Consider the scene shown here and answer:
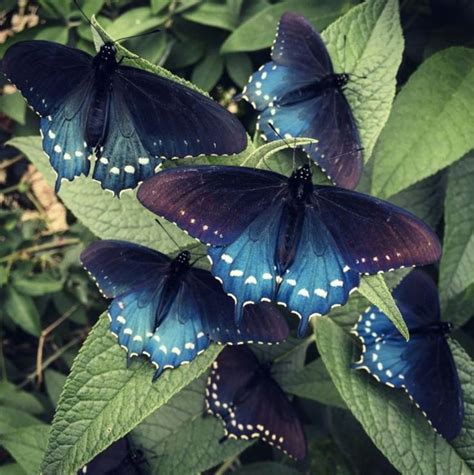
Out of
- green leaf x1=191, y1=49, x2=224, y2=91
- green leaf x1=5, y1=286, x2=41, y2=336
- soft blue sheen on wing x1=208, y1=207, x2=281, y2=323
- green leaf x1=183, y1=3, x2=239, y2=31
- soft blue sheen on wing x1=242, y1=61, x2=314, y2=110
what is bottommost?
green leaf x1=5, y1=286, x2=41, y2=336

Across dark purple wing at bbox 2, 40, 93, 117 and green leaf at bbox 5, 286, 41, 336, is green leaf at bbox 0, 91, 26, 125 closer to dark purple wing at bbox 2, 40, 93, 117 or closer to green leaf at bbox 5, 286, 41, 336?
green leaf at bbox 5, 286, 41, 336

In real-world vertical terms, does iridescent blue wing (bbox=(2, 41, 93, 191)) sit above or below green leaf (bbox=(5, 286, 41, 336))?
above

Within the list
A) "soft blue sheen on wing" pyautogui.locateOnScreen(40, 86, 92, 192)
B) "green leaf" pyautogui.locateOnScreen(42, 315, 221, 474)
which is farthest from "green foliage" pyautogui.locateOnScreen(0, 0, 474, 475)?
"soft blue sheen on wing" pyautogui.locateOnScreen(40, 86, 92, 192)

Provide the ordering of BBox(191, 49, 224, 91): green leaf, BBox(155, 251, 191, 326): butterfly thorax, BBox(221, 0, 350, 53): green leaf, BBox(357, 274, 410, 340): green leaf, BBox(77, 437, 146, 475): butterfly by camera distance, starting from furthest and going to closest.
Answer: BBox(191, 49, 224, 91): green leaf < BBox(221, 0, 350, 53): green leaf < BBox(77, 437, 146, 475): butterfly < BBox(155, 251, 191, 326): butterfly thorax < BBox(357, 274, 410, 340): green leaf

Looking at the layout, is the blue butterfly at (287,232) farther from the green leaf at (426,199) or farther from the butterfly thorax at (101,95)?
the green leaf at (426,199)

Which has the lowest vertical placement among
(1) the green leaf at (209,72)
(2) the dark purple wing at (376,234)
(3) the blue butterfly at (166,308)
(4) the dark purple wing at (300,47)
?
(3) the blue butterfly at (166,308)

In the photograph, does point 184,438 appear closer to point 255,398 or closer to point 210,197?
point 255,398

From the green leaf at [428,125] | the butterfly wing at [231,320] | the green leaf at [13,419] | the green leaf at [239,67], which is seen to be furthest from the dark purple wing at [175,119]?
the green leaf at [13,419]
